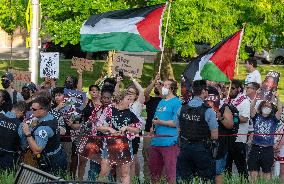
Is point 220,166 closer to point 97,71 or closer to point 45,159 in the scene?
point 45,159

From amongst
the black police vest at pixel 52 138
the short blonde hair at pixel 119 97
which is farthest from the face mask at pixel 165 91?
the black police vest at pixel 52 138

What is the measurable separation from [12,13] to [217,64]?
21407 mm

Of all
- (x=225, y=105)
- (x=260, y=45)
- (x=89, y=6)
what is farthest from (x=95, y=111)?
(x=260, y=45)

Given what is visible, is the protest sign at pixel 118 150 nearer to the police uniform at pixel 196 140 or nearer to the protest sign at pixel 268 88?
the police uniform at pixel 196 140

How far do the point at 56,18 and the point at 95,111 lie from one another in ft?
61.9

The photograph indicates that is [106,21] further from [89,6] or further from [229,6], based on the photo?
[229,6]

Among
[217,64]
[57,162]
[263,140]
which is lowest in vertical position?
[57,162]

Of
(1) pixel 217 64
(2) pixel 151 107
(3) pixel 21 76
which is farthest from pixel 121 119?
(3) pixel 21 76

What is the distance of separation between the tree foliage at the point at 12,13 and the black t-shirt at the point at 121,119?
75.5ft

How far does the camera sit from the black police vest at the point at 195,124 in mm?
9789

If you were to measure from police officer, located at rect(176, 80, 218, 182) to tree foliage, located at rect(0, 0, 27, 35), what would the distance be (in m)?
23.6

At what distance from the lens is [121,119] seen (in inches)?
409

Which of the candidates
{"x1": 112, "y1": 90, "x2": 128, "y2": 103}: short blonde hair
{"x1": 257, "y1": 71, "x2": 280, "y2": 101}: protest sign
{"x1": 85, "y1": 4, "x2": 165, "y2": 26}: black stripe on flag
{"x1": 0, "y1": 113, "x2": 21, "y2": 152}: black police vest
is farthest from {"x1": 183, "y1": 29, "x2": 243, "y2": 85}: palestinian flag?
{"x1": 0, "y1": 113, "x2": 21, "y2": 152}: black police vest

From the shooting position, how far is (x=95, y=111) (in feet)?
36.3
